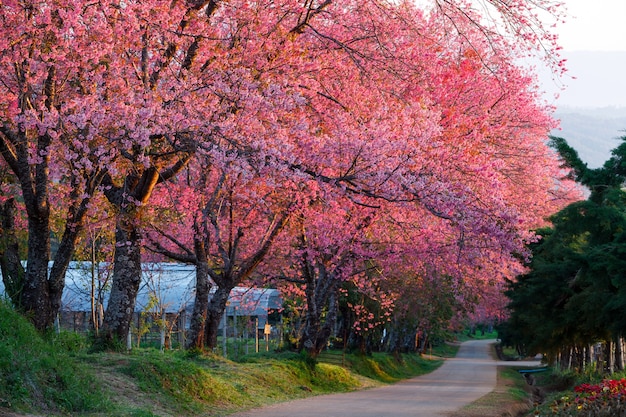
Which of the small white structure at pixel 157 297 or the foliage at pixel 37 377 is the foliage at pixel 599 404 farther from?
the small white structure at pixel 157 297

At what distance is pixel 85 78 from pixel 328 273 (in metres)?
15.5

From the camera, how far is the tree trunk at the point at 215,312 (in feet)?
81.3

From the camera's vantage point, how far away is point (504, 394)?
2797cm

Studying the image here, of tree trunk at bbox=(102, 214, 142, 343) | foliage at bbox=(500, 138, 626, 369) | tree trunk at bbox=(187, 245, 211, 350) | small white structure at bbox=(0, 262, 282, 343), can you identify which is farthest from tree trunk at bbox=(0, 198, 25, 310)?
small white structure at bbox=(0, 262, 282, 343)

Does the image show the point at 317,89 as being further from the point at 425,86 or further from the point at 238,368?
the point at 238,368

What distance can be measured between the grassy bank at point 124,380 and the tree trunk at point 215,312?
113cm

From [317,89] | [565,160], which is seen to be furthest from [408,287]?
[317,89]

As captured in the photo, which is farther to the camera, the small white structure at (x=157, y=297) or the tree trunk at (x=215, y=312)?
the small white structure at (x=157, y=297)

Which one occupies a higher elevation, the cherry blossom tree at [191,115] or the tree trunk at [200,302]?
the cherry blossom tree at [191,115]

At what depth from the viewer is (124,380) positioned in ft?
47.5

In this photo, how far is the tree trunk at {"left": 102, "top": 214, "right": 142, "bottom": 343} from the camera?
54.2 ft

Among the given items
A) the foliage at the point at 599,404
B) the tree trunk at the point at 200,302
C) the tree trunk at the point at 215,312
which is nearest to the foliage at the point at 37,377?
the foliage at the point at 599,404

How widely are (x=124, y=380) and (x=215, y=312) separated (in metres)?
10.4

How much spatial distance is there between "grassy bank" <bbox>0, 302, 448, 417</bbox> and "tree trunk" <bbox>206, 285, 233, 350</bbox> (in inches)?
44.5
